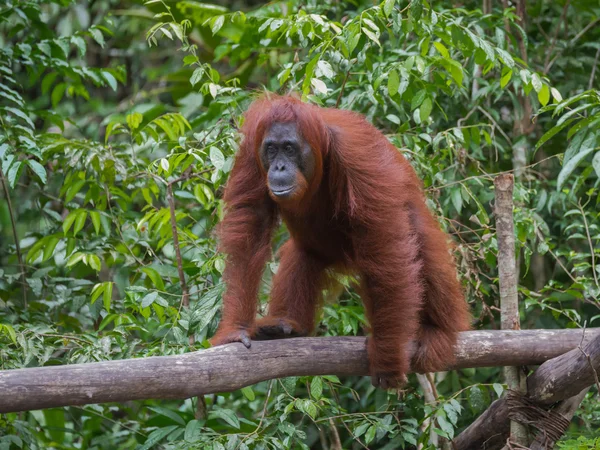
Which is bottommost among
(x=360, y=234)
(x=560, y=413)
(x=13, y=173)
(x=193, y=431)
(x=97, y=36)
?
(x=193, y=431)

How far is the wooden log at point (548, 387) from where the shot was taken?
11.3ft

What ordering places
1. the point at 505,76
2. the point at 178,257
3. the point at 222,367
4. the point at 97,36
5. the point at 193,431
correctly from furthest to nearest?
the point at 97,36
the point at 505,76
the point at 178,257
the point at 193,431
the point at 222,367

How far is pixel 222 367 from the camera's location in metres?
3.12

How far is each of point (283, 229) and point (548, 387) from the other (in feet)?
6.61

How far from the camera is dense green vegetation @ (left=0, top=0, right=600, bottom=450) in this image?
4.05 metres

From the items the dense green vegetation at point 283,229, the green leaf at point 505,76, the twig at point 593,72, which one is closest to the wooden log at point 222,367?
the dense green vegetation at point 283,229

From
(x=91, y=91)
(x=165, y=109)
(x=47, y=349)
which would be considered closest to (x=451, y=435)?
(x=47, y=349)

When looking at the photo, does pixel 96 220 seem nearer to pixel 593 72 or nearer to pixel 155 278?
pixel 155 278

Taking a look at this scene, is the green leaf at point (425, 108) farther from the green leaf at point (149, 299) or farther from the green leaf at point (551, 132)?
the green leaf at point (149, 299)

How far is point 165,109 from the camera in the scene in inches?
294

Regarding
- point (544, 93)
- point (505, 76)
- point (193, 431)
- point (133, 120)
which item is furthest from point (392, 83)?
point (193, 431)

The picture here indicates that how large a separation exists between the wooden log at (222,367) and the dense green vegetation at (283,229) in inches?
14.3

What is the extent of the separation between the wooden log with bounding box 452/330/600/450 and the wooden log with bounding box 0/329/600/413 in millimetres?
100

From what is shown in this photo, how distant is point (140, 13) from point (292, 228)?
4697mm
